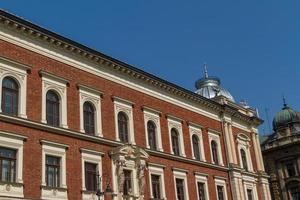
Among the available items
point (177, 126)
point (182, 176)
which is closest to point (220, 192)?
point (182, 176)

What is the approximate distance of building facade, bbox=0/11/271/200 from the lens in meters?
21.3

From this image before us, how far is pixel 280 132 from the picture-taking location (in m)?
59.2

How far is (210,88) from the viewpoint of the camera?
43.3 m

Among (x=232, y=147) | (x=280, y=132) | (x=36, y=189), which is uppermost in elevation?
(x=280, y=132)

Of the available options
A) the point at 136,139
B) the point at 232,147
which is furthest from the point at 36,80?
the point at 232,147

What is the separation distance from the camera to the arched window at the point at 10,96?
21.1 meters

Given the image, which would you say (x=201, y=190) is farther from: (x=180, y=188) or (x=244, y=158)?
→ (x=244, y=158)

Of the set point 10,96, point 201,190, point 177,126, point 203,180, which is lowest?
point 201,190

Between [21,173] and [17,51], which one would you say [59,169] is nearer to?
[21,173]

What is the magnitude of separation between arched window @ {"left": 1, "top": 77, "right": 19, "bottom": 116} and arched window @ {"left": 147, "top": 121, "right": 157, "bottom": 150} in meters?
9.64

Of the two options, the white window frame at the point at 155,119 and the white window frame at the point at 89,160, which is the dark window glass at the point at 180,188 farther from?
the white window frame at the point at 89,160

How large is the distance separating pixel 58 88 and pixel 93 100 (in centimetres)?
246

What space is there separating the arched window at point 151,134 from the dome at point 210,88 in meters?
12.6

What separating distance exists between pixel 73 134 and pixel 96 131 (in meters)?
1.95
